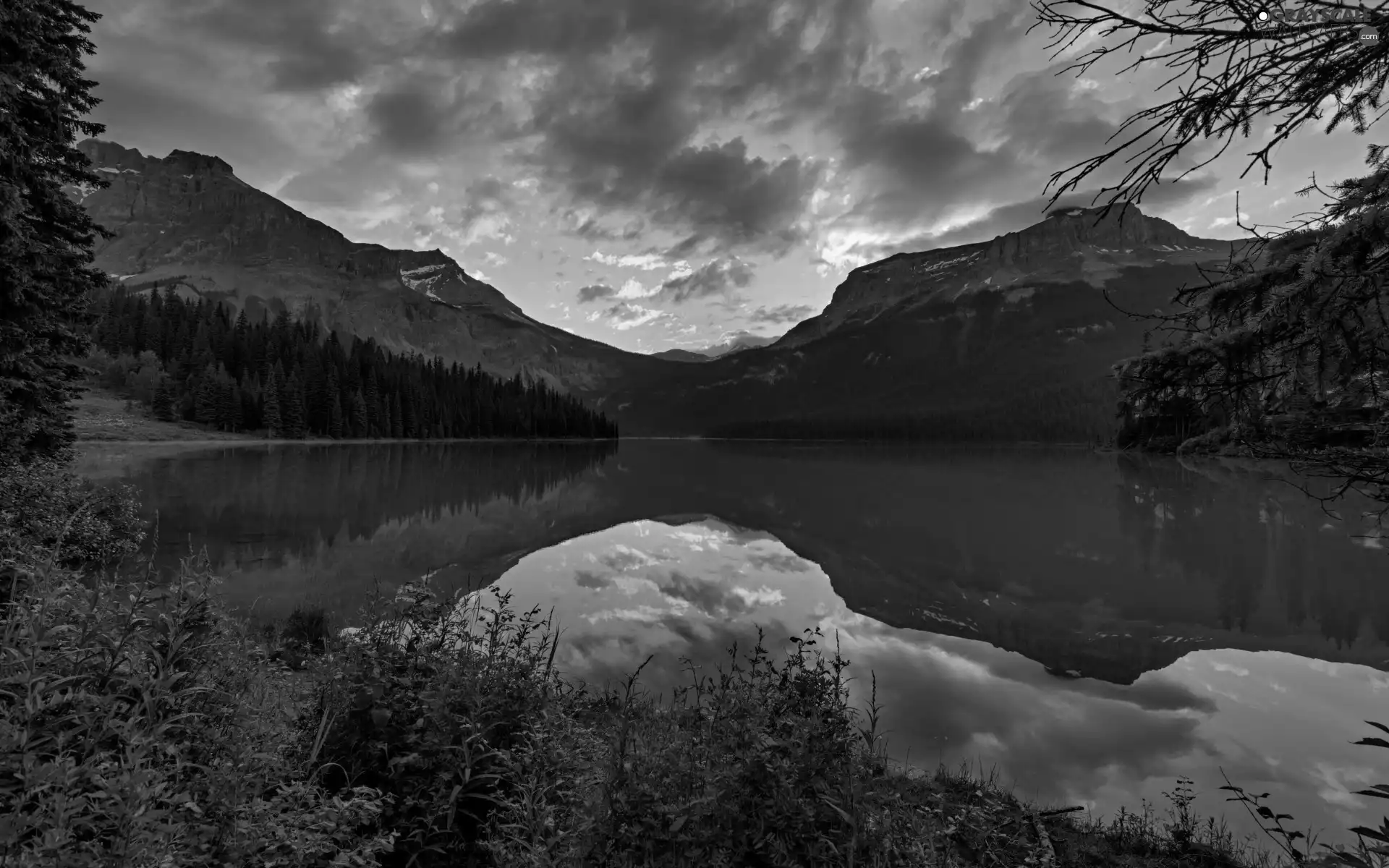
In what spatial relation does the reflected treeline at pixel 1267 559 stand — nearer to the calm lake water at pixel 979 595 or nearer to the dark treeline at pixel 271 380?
the calm lake water at pixel 979 595

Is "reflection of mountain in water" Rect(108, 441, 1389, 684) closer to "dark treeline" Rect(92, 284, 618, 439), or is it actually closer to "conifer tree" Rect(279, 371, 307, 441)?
"conifer tree" Rect(279, 371, 307, 441)

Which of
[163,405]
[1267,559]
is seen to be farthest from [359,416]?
A: [1267,559]

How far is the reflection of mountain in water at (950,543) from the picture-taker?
16.0 m

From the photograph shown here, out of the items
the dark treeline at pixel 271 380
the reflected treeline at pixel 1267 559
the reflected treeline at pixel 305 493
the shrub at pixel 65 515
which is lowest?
the reflected treeline at pixel 305 493

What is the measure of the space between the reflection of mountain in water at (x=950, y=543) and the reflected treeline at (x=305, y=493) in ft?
0.69

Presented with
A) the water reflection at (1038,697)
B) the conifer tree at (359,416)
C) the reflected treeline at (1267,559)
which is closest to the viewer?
the water reflection at (1038,697)

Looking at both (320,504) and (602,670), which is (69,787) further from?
(320,504)

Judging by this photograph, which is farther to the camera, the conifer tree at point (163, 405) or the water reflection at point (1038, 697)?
the conifer tree at point (163, 405)

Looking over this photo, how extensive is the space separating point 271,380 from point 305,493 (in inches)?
3283

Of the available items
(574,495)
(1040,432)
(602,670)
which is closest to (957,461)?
(574,495)

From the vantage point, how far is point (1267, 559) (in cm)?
2323

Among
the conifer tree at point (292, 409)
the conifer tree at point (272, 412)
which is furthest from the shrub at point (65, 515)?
the conifer tree at point (292, 409)

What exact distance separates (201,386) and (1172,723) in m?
126

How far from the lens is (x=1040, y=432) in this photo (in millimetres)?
187000
